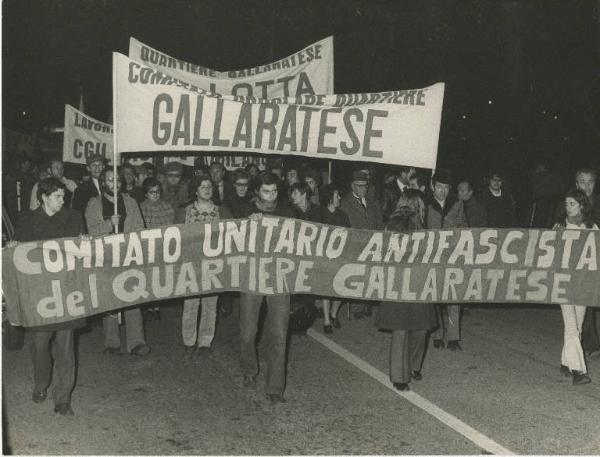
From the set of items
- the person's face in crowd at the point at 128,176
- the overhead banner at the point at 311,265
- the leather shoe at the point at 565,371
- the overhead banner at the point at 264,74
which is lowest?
the leather shoe at the point at 565,371

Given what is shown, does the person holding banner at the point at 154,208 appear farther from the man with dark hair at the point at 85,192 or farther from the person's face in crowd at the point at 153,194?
the man with dark hair at the point at 85,192

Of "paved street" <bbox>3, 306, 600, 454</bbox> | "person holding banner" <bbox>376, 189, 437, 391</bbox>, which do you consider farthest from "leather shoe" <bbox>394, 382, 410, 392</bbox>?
"paved street" <bbox>3, 306, 600, 454</bbox>

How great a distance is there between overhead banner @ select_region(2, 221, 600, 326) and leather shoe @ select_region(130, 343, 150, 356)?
1.39m

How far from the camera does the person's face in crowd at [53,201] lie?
18.6 feet

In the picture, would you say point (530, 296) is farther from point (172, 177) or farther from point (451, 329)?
point (172, 177)

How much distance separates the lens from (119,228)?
733cm

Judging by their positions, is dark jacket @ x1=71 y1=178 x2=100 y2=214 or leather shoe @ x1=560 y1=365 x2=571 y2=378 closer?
leather shoe @ x1=560 y1=365 x2=571 y2=378

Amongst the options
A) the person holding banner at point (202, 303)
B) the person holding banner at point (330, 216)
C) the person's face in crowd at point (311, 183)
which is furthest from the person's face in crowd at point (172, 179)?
the person holding banner at point (202, 303)

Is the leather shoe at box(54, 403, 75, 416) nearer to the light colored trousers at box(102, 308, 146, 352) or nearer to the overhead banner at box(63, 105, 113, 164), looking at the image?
the light colored trousers at box(102, 308, 146, 352)

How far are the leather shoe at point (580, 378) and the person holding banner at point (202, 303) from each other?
11.0 feet

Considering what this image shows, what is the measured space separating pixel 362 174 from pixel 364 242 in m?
2.99

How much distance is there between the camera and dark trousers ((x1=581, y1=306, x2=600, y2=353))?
726 centimetres

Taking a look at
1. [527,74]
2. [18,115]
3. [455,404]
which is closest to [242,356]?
[455,404]

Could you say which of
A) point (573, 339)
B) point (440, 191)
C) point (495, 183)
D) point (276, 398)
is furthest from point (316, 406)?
point (495, 183)
